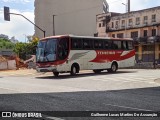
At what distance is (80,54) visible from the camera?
28.9m

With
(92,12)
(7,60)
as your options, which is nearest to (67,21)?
(92,12)

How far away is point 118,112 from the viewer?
9828 millimetres

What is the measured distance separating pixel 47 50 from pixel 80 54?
298 cm

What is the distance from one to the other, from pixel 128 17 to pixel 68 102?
188 feet

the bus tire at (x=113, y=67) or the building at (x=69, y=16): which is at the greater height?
the building at (x=69, y=16)

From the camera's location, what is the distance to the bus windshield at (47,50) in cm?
2697

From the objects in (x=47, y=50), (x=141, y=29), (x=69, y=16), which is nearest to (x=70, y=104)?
(x=47, y=50)

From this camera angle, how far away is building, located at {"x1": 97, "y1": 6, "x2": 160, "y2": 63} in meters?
60.3

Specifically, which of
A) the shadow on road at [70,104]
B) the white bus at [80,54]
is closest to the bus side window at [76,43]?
the white bus at [80,54]

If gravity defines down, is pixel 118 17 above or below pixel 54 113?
above

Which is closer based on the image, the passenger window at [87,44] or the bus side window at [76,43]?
the bus side window at [76,43]

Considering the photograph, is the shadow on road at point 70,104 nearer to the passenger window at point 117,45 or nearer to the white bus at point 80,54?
the white bus at point 80,54

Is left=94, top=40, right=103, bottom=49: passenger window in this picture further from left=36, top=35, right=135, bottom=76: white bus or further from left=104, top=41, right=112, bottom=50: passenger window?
left=104, top=41, right=112, bottom=50: passenger window

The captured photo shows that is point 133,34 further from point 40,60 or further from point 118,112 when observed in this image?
point 118,112
